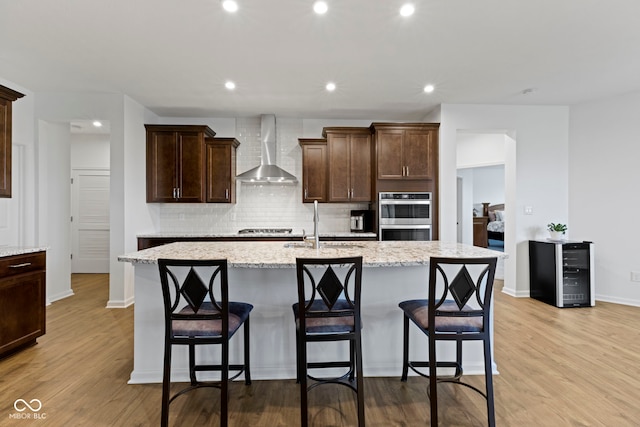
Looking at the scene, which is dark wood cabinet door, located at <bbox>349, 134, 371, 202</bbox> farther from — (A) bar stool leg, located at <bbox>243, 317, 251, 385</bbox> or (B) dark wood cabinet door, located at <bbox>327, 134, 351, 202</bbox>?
(A) bar stool leg, located at <bbox>243, 317, 251, 385</bbox>

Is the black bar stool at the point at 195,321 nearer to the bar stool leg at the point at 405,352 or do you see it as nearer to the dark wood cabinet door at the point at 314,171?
the bar stool leg at the point at 405,352

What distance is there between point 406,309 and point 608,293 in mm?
4119

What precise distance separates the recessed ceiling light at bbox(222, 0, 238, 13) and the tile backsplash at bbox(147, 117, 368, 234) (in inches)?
114

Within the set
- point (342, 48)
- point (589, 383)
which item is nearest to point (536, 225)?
point (589, 383)

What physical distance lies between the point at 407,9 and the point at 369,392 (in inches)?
110

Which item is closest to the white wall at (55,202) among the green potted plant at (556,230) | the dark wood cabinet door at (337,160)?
the dark wood cabinet door at (337,160)

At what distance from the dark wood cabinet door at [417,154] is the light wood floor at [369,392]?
235 cm

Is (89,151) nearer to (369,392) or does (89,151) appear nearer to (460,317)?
(369,392)

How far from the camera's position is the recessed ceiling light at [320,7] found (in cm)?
240

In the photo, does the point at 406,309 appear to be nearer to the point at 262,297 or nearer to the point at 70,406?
the point at 262,297

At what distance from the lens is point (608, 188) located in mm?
4520

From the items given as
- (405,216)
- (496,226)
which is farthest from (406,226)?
(496,226)

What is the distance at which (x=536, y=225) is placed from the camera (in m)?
4.79

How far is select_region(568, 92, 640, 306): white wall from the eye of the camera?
436cm
